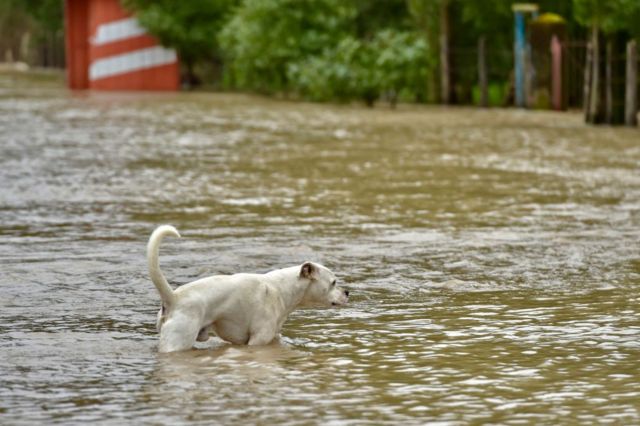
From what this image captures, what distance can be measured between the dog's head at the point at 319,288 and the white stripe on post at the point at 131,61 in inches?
1661

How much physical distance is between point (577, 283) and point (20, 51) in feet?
274

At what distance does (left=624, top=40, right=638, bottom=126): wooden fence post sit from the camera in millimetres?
27641

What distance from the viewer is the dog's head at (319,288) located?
28.6 ft

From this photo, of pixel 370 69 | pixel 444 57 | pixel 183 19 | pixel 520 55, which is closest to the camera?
pixel 520 55

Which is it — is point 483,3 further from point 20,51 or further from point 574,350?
point 20,51

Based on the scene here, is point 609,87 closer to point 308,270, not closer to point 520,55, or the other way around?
point 520,55

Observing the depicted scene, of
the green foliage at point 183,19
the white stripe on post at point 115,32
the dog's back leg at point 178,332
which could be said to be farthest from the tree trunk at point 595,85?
the white stripe on post at point 115,32

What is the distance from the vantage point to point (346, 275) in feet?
36.5

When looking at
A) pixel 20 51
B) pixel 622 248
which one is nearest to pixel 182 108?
pixel 622 248

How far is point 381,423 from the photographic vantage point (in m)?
6.75

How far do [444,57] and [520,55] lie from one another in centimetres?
273

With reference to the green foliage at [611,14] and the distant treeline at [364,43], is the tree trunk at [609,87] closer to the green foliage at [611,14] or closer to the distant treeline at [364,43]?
the green foliage at [611,14]

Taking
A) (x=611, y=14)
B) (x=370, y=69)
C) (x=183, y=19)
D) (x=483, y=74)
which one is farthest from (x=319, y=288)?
(x=183, y=19)

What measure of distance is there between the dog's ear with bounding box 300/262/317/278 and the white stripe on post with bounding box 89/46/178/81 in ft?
139
